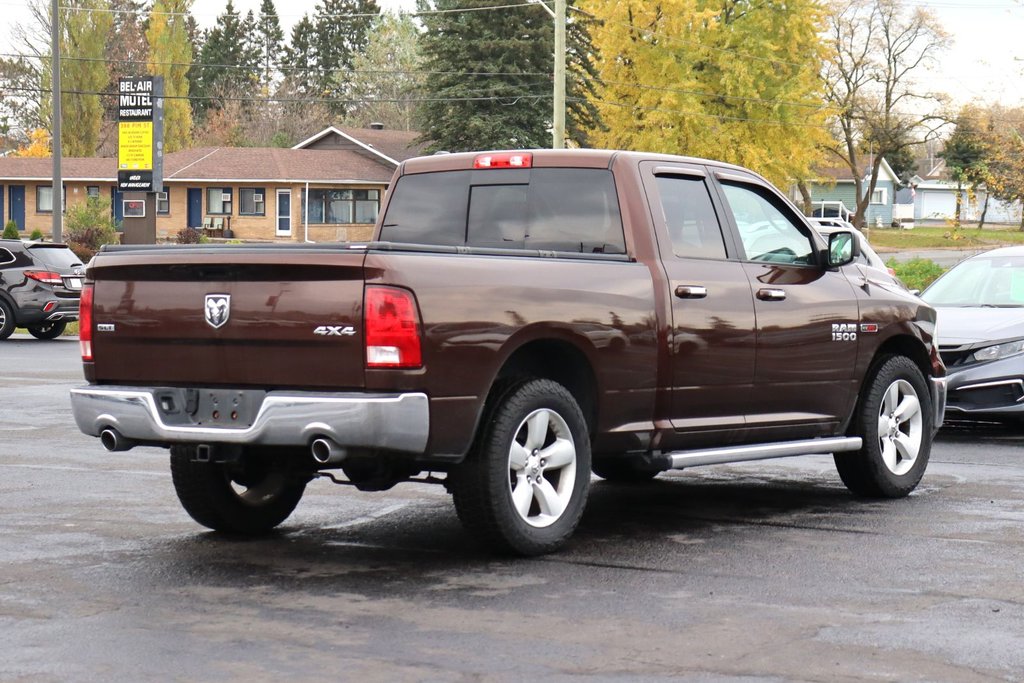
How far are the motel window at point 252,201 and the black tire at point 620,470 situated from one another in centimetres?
5883

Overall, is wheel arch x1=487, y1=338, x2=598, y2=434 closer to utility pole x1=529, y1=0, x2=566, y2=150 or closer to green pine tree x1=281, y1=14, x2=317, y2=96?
utility pole x1=529, y1=0, x2=566, y2=150

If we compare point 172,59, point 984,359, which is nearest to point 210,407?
point 984,359

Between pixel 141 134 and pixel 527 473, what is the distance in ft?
124

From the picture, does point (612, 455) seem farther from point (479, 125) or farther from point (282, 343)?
point (479, 125)

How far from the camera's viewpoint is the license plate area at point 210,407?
22.3ft

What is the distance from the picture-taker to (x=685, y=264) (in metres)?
8.14

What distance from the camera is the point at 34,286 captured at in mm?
25797

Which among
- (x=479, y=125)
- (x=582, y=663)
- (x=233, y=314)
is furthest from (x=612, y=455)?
(x=479, y=125)

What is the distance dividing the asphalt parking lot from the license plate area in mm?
699

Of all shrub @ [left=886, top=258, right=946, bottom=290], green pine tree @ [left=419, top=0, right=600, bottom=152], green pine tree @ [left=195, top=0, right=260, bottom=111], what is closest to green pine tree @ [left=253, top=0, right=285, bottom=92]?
green pine tree @ [left=195, top=0, right=260, bottom=111]

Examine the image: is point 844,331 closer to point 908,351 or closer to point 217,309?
point 908,351

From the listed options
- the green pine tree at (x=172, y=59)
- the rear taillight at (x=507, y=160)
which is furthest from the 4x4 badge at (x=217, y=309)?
the green pine tree at (x=172, y=59)

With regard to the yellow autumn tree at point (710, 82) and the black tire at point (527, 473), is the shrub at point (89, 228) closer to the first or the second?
the yellow autumn tree at point (710, 82)

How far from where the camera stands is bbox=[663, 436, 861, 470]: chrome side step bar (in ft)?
26.3
